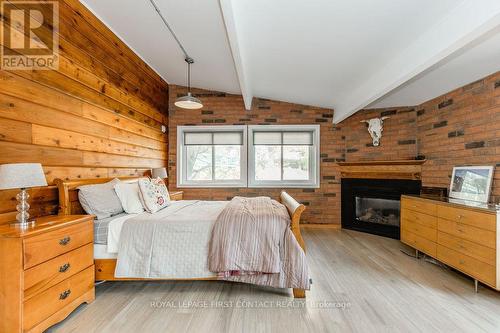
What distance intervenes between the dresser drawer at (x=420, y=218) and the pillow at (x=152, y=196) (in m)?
3.33

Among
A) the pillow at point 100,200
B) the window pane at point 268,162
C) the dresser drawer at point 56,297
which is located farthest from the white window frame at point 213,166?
the dresser drawer at point 56,297

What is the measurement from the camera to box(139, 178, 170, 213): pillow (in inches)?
106

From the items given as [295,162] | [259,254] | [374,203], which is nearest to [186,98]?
[259,254]

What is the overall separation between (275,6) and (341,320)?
2.74 meters

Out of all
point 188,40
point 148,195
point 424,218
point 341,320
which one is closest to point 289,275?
point 341,320

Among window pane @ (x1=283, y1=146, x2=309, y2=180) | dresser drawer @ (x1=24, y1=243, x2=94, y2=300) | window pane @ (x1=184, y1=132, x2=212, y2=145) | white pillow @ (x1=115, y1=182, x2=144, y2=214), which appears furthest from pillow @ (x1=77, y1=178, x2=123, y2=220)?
window pane @ (x1=283, y1=146, x2=309, y2=180)

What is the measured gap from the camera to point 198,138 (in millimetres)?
4988

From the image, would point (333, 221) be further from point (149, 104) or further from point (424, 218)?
point (149, 104)

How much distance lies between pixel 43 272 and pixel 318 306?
215 centimetres

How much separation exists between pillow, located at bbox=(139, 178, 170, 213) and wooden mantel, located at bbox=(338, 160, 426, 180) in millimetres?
3399

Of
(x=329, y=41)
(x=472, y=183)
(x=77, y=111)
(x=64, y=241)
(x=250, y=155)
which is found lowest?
(x=64, y=241)

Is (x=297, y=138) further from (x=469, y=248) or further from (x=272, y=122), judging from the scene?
(x=469, y=248)

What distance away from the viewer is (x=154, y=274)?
2213 mm

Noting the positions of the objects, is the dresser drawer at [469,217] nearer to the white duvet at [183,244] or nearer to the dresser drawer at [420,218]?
the dresser drawer at [420,218]
